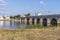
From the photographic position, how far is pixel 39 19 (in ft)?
491

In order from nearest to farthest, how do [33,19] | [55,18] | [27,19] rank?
[55,18] → [33,19] → [27,19]

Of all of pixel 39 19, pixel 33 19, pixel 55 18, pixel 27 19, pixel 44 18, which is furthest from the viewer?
pixel 27 19

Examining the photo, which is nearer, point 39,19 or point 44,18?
point 44,18

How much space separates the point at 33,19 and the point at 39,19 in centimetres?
1196

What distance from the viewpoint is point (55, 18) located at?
123m

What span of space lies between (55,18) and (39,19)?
28628 millimetres

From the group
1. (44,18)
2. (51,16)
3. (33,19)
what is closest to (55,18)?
(51,16)

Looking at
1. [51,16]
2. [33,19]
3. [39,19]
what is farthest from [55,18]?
[33,19]

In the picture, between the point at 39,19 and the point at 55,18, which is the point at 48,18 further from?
the point at 39,19

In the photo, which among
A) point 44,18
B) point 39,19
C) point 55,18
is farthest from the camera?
point 39,19

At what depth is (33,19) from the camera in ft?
527

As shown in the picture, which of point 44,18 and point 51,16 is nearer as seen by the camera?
point 51,16

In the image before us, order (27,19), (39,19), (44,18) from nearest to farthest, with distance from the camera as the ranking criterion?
(44,18), (39,19), (27,19)

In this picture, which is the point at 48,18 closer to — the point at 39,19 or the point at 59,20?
the point at 59,20
